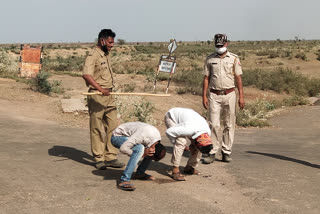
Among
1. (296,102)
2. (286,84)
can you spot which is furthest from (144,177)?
(286,84)

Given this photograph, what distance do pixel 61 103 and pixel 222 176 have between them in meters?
7.87

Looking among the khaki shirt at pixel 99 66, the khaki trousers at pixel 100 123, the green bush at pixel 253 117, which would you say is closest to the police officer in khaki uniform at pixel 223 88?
the khaki trousers at pixel 100 123

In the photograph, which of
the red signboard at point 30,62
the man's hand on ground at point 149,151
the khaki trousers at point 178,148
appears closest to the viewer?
the man's hand on ground at point 149,151

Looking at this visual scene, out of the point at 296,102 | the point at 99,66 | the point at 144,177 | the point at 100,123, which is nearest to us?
the point at 144,177

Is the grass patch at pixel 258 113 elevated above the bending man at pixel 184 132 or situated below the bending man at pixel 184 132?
below

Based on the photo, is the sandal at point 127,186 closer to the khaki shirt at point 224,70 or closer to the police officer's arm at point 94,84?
the police officer's arm at point 94,84

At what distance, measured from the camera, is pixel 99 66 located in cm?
617

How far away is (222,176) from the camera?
20.9 feet

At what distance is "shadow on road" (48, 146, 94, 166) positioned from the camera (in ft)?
22.6

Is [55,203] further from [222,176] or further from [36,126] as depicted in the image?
[36,126]

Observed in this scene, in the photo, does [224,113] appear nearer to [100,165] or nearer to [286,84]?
[100,165]

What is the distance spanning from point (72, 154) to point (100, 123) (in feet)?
4.25

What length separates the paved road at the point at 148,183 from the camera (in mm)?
4785

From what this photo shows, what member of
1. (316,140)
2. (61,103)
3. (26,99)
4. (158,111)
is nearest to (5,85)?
(26,99)
